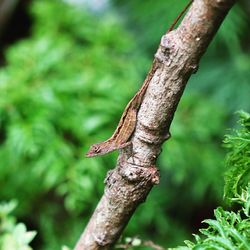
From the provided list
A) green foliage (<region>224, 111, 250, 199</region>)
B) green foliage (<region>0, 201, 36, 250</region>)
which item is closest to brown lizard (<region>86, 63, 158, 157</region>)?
green foliage (<region>224, 111, 250, 199</region>)

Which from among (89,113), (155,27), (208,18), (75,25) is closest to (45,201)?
(89,113)

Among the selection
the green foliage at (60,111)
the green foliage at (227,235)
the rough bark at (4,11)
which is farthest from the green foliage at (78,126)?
the green foliage at (227,235)

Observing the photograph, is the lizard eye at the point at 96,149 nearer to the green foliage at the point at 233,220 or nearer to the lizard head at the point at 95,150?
the lizard head at the point at 95,150

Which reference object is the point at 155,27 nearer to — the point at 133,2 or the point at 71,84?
the point at 133,2

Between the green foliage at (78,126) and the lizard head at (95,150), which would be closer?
the lizard head at (95,150)

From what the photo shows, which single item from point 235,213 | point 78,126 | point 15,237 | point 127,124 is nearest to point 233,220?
point 235,213

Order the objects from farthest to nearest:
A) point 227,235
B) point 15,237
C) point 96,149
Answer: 1. point 15,237
2. point 96,149
3. point 227,235

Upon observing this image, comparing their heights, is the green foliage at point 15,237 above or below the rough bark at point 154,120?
above

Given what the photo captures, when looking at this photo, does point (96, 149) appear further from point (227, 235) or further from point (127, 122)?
point (227, 235)
